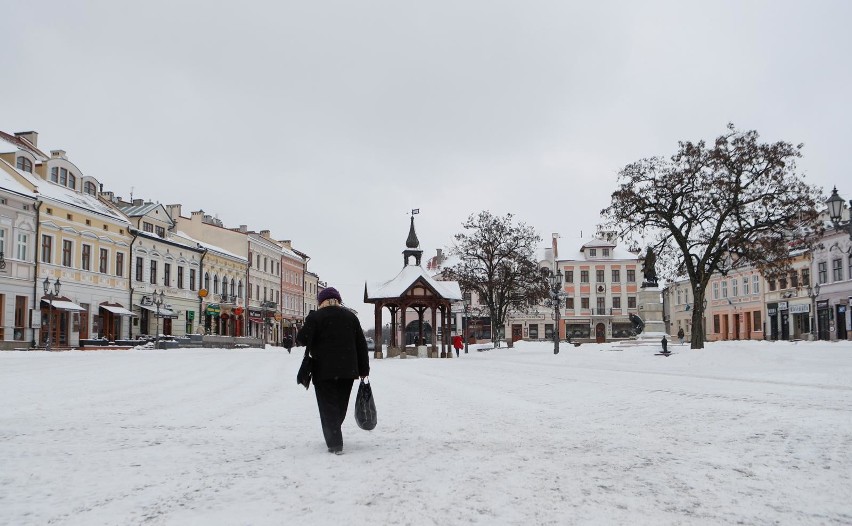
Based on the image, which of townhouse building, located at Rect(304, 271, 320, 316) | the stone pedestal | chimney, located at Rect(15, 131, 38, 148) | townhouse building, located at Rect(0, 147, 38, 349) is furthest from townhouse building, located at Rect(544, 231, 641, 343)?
townhouse building, located at Rect(0, 147, 38, 349)

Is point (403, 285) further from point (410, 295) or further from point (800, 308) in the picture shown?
point (800, 308)

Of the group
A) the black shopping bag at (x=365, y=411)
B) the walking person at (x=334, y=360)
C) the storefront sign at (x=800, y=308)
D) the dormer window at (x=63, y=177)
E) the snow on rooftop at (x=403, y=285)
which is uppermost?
the dormer window at (x=63, y=177)

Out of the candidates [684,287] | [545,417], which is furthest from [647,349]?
[684,287]

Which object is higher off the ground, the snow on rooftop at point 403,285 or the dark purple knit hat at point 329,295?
the snow on rooftop at point 403,285

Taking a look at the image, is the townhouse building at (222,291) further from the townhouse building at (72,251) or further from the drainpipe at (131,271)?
the townhouse building at (72,251)

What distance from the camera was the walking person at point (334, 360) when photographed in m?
6.55

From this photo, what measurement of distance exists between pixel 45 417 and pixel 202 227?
178 feet

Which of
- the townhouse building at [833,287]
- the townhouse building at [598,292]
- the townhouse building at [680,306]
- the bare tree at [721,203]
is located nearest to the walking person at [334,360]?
the bare tree at [721,203]

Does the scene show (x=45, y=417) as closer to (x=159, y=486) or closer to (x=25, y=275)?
(x=159, y=486)

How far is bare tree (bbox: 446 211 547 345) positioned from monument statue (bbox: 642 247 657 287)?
29.2 ft

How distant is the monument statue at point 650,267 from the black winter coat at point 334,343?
26335mm

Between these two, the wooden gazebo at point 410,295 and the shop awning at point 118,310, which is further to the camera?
the shop awning at point 118,310

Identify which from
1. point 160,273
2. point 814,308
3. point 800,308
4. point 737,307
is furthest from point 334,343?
point 737,307

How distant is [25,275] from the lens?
3503 cm
